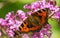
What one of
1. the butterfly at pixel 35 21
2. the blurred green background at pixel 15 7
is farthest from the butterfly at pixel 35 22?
the blurred green background at pixel 15 7

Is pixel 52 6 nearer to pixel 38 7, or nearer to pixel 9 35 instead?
pixel 38 7

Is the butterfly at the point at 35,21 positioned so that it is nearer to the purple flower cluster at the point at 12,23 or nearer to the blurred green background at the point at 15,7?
the purple flower cluster at the point at 12,23

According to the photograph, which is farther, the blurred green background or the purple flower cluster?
the blurred green background

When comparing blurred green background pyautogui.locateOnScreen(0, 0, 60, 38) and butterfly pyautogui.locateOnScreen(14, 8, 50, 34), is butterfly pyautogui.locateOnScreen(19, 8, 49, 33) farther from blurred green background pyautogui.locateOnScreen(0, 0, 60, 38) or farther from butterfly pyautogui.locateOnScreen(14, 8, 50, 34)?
blurred green background pyautogui.locateOnScreen(0, 0, 60, 38)

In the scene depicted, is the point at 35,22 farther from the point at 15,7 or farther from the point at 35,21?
the point at 15,7

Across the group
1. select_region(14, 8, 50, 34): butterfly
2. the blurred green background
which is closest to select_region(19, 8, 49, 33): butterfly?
select_region(14, 8, 50, 34): butterfly

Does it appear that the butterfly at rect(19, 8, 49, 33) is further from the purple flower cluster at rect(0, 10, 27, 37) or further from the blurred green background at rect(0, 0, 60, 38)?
the blurred green background at rect(0, 0, 60, 38)

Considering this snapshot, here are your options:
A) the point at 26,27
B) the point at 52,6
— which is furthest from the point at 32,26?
the point at 52,6

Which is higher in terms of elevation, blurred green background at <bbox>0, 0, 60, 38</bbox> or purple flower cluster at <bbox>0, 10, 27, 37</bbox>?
blurred green background at <bbox>0, 0, 60, 38</bbox>

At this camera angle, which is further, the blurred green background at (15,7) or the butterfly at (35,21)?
the blurred green background at (15,7)
